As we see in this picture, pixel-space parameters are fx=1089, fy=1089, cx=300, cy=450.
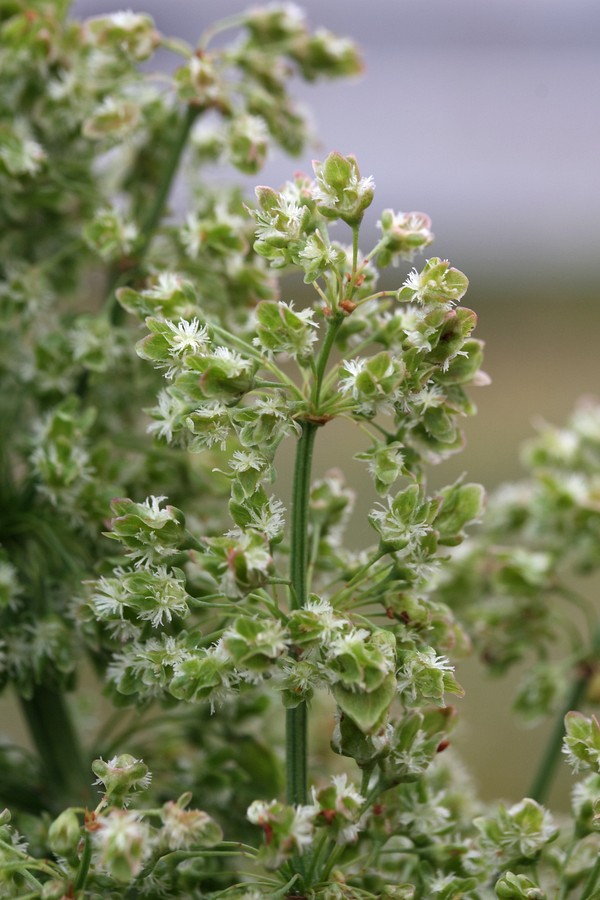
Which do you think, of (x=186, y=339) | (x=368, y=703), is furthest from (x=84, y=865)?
(x=186, y=339)

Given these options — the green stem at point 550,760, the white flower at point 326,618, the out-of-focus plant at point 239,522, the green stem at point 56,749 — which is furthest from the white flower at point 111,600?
the green stem at point 550,760

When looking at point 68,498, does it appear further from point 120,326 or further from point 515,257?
point 515,257

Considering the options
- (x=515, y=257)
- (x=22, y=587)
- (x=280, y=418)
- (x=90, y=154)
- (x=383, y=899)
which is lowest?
(x=383, y=899)

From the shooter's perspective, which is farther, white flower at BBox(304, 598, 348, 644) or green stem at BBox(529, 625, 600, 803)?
green stem at BBox(529, 625, 600, 803)

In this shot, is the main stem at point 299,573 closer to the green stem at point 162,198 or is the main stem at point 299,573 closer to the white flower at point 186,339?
the white flower at point 186,339

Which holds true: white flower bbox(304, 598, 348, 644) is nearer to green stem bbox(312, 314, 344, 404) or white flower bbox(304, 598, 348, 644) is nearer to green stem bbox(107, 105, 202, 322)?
green stem bbox(312, 314, 344, 404)

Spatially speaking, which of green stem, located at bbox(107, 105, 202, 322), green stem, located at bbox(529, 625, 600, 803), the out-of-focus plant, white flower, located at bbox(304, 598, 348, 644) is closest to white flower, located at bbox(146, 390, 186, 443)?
the out-of-focus plant

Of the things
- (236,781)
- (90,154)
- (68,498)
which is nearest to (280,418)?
(68,498)

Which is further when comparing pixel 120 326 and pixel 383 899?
pixel 120 326

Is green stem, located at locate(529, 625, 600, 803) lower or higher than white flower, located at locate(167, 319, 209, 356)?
lower
